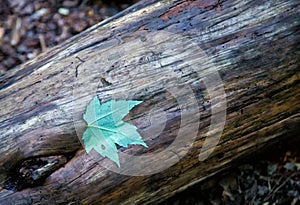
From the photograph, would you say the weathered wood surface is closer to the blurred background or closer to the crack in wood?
the crack in wood

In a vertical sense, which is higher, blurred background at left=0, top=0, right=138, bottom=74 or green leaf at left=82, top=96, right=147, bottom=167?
blurred background at left=0, top=0, right=138, bottom=74

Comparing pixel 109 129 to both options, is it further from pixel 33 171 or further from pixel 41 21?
pixel 41 21

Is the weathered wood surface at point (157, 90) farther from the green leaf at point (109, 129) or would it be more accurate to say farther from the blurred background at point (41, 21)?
the blurred background at point (41, 21)

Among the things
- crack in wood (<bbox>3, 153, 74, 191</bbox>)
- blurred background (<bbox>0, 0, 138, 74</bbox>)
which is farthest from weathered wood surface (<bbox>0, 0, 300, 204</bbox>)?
blurred background (<bbox>0, 0, 138, 74</bbox>)

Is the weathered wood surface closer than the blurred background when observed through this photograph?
Yes

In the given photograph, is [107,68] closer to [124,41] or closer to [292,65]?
[124,41]

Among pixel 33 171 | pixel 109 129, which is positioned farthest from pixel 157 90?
pixel 33 171
